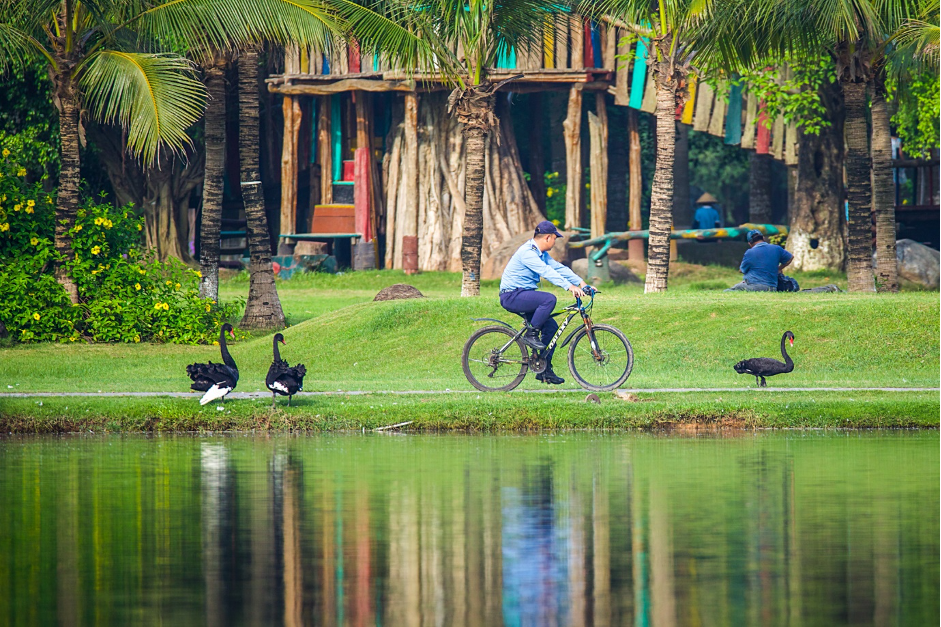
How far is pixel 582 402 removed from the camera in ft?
46.1

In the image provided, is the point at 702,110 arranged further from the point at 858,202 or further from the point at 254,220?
the point at 254,220

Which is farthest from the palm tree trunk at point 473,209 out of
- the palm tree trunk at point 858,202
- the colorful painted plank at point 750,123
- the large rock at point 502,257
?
the colorful painted plank at point 750,123

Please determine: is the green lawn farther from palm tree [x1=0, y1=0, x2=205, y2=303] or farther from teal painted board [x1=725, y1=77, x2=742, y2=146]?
teal painted board [x1=725, y1=77, x2=742, y2=146]

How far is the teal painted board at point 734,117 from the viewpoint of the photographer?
3319cm

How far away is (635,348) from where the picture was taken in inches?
747

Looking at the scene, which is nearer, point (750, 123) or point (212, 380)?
point (212, 380)

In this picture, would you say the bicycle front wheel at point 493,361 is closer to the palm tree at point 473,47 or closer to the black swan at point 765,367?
the black swan at point 765,367

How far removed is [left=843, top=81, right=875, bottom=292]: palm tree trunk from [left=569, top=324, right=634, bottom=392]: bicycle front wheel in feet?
29.4

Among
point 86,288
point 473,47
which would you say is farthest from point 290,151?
point 86,288

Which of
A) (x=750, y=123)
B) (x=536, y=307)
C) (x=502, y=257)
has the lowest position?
(x=536, y=307)

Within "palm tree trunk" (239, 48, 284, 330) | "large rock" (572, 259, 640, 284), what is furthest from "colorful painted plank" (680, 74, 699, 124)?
"palm tree trunk" (239, 48, 284, 330)

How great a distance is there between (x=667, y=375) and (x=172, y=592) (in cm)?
1161

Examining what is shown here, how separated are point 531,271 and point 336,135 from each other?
2177 cm

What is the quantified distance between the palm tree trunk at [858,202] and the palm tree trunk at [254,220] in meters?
9.67
